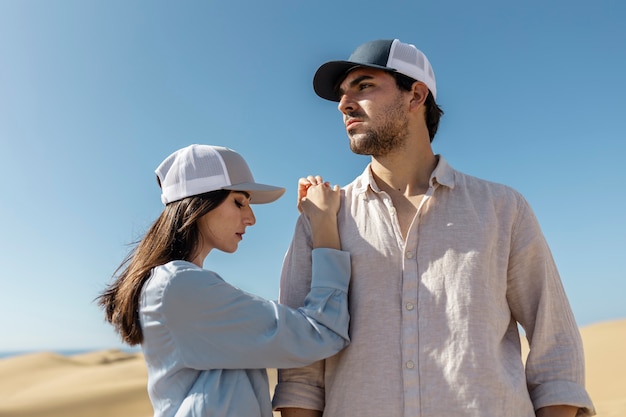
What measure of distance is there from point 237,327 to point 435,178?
4.55 ft

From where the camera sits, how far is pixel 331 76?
374 centimetres

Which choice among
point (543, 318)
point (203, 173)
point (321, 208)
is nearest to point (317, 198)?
point (321, 208)

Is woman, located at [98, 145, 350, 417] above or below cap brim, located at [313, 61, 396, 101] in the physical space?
below

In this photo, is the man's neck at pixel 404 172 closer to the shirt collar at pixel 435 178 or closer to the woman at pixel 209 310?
the shirt collar at pixel 435 178

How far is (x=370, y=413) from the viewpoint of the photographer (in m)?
2.95

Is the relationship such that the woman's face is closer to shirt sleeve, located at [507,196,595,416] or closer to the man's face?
the man's face

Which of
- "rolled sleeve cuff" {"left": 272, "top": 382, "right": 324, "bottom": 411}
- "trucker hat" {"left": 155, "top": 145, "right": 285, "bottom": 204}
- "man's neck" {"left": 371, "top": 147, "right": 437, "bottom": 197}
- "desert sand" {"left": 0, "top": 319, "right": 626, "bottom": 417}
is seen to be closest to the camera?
"rolled sleeve cuff" {"left": 272, "top": 382, "right": 324, "bottom": 411}

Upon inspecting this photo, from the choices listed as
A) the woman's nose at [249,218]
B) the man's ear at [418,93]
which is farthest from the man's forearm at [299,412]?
the man's ear at [418,93]

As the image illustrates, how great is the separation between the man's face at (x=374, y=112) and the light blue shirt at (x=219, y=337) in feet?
3.20

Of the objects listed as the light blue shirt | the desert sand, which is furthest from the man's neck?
the desert sand

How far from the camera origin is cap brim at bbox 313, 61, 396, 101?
141 inches

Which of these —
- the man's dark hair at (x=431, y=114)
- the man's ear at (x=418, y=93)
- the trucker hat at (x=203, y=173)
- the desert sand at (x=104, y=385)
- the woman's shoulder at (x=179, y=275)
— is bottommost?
the desert sand at (x=104, y=385)

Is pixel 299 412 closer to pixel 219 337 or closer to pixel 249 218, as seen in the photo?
pixel 219 337

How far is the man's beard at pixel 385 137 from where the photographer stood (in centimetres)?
346
